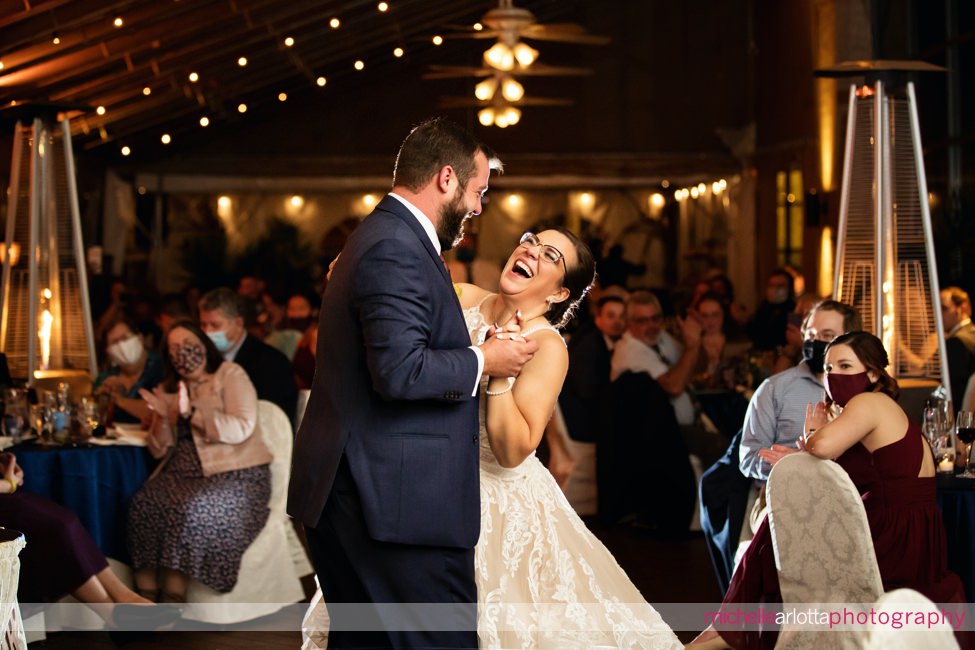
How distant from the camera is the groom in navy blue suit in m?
2.50

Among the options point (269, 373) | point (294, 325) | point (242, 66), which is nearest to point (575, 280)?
point (269, 373)

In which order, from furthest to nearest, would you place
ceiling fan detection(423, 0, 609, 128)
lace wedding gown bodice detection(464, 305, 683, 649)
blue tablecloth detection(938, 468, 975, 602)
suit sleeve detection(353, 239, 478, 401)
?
ceiling fan detection(423, 0, 609, 128) < blue tablecloth detection(938, 468, 975, 602) < lace wedding gown bodice detection(464, 305, 683, 649) < suit sleeve detection(353, 239, 478, 401)

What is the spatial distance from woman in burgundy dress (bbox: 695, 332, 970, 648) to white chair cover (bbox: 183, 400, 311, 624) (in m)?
2.25

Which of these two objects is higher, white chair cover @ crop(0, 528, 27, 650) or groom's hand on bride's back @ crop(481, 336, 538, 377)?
groom's hand on bride's back @ crop(481, 336, 538, 377)

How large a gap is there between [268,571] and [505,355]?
3027 millimetres

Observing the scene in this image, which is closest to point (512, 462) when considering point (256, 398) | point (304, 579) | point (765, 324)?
point (256, 398)

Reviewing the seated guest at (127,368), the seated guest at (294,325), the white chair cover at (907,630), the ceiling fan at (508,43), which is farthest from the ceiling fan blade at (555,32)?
the white chair cover at (907,630)

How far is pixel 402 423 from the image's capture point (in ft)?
8.38

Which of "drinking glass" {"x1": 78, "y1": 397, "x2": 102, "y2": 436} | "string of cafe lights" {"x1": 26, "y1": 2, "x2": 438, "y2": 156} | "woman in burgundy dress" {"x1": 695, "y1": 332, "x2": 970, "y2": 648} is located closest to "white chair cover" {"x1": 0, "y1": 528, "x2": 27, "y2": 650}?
"drinking glass" {"x1": 78, "y1": 397, "x2": 102, "y2": 436}

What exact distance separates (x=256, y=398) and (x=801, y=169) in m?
10.0

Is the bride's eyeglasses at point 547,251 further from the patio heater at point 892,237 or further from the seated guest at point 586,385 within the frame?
the seated guest at point 586,385

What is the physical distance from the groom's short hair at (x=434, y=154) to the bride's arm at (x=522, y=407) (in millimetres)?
538

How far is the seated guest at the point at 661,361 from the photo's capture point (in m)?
7.23

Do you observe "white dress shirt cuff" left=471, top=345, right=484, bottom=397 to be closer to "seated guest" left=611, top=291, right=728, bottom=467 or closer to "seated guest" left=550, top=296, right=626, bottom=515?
"seated guest" left=611, top=291, right=728, bottom=467
